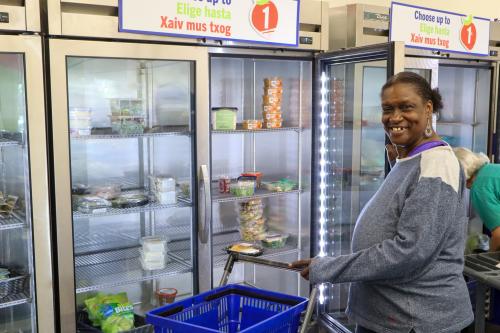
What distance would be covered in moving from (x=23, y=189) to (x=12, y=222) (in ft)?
0.78

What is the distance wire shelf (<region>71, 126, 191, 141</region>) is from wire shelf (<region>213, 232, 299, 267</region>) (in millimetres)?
966

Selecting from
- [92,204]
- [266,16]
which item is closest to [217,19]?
[266,16]

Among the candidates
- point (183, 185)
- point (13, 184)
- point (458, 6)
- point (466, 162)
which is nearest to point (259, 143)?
point (183, 185)

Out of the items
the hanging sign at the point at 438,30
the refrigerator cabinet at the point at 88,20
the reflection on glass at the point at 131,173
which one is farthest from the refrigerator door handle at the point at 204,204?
the hanging sign at the point at 438,30

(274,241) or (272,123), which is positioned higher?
(272,123)

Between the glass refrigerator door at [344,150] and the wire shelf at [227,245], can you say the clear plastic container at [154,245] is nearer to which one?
the wire shelf at [227,245]

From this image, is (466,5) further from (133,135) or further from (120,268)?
(120,268)

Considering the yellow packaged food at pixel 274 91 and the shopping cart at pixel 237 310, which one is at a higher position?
the yellow packaged food at pixel 274 91

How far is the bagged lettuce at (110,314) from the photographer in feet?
9.71

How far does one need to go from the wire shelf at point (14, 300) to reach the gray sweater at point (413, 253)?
1642mm

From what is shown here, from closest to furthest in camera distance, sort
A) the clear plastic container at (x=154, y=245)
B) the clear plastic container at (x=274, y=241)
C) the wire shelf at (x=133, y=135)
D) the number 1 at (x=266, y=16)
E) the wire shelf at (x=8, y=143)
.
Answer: the wire shelf at (x=8, y=143) → the wire shelf at (x=133, y=135) → the number 1 at (x=266, y=16) → the clear plastic container at (x=154, y=245) → the clear plastic container at (x=274, y=241)

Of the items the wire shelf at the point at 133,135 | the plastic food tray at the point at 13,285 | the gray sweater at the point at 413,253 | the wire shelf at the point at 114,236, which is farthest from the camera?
the wire shelf at the point at 114,236

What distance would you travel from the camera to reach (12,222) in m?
2.69

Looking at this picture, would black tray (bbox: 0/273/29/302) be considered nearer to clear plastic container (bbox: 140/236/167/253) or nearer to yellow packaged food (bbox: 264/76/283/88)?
clear plastic container (bbox: 140/236/167/253)
